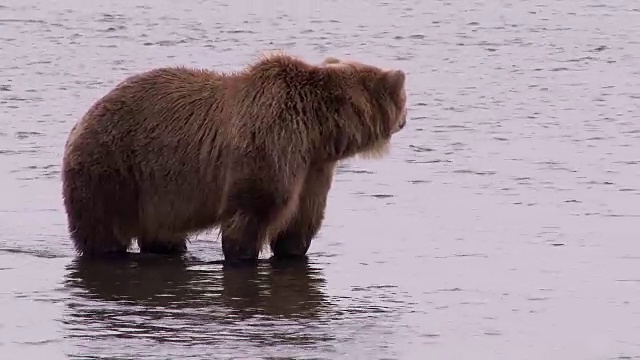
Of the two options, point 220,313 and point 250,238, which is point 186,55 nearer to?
point 250,238

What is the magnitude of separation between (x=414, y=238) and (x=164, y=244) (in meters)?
1.41

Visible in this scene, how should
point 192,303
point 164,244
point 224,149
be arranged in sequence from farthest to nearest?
1. point 164,244
2. point 224,149
3. point 192,303

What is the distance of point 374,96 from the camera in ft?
28.4

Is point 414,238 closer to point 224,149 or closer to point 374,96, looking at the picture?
point 374,96

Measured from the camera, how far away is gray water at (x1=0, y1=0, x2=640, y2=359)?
6828mm

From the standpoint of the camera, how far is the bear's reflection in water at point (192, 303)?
22.3 feet

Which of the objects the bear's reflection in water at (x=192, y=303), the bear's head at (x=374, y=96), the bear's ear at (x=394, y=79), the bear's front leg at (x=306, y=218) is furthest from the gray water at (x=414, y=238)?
the bear's ear at (x=394, y=79)

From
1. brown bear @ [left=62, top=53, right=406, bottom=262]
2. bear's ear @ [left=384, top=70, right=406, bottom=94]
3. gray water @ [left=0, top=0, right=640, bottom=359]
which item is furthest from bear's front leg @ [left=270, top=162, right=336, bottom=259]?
bear's ear @ [left=384, top=70, right=406, bottom=94]

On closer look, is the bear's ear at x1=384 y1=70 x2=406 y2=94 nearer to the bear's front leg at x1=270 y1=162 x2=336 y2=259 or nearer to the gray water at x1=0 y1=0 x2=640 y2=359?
the bear's front leg at x1=270 y1=162 x2=336 y2=259

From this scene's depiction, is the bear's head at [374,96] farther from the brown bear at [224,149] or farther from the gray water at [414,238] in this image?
the gray water at [414,238]

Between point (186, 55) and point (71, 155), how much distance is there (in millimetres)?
9140

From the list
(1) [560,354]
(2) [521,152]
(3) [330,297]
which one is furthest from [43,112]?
(1) [560,354]

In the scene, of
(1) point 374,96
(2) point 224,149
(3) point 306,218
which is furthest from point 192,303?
(1) point 374,96

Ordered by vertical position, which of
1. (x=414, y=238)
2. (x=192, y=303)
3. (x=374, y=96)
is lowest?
(x=414, y=238)
